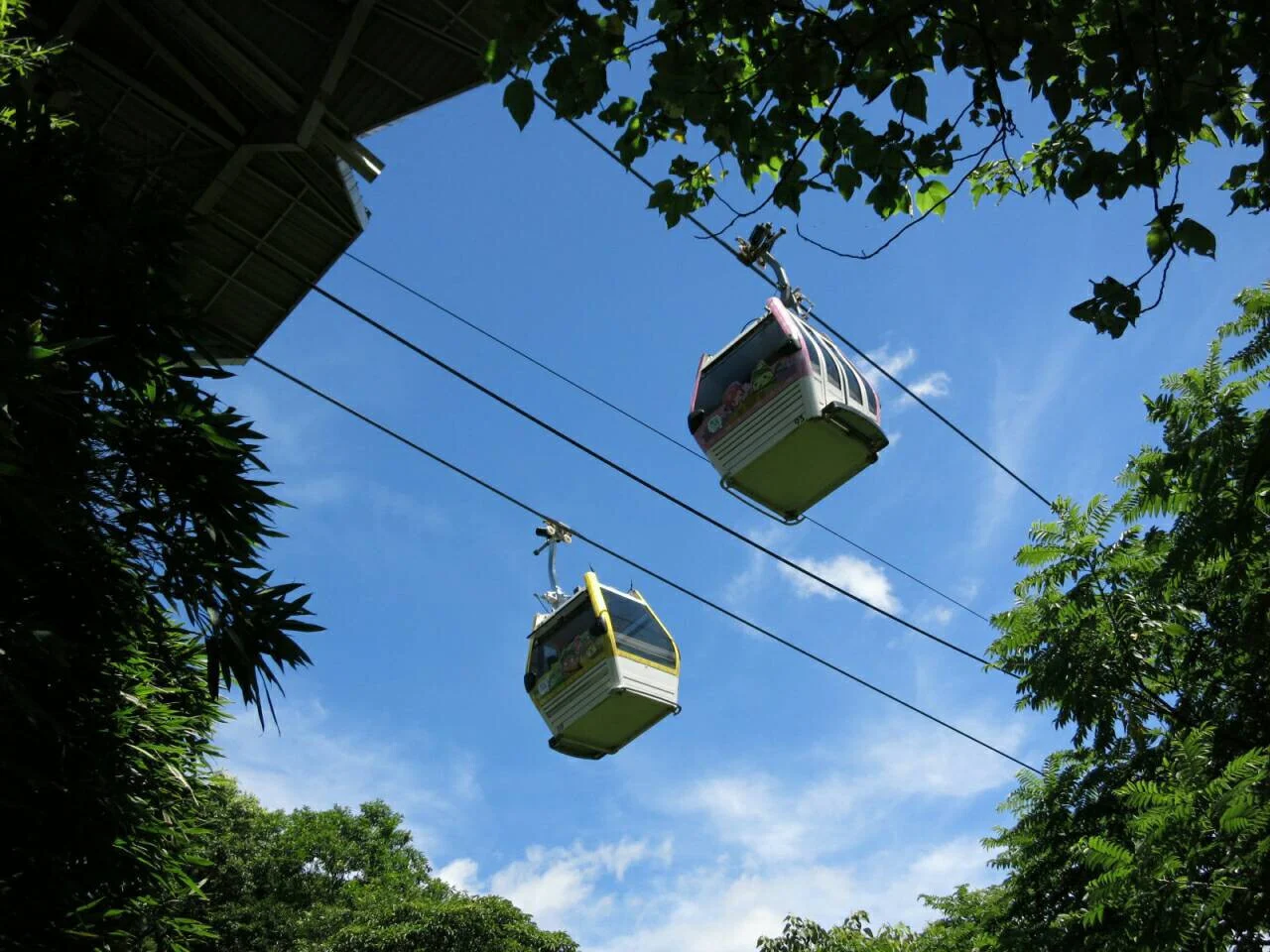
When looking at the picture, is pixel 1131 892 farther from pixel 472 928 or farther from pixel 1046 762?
pixel 472 928

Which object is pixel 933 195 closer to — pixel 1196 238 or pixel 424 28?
pixel 1196 238

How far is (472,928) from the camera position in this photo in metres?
22.1

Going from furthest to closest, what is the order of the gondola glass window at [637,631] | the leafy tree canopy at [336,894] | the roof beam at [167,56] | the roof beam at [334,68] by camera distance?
1. the leafy tree canopy at [336,894]
2. the gondola glass window at [637,631]
3. the roof beam at [167,56]
4. the roof beam at [334,68]

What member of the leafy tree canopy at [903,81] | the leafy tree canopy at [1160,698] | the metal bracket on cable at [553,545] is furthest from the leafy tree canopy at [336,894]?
the leafy tree canopy at [903,81]

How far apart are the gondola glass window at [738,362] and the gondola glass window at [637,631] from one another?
289 cm

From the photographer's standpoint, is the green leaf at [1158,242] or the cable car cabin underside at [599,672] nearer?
the green leaf at [1158,242]

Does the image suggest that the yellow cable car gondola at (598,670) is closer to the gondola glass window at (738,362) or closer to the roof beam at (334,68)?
the gondola glass window at (738,362)

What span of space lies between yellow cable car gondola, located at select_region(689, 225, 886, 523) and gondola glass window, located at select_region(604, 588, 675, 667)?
2.82 metres

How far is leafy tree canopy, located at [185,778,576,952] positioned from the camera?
22.1 meters

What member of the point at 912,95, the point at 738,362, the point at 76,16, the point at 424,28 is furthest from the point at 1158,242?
the point at 76,16

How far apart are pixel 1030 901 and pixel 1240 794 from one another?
3.30m

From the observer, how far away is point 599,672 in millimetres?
12258

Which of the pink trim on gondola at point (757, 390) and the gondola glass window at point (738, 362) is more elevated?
the gondola glass window at point (738, 362)

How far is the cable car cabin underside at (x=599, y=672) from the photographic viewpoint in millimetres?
12266
